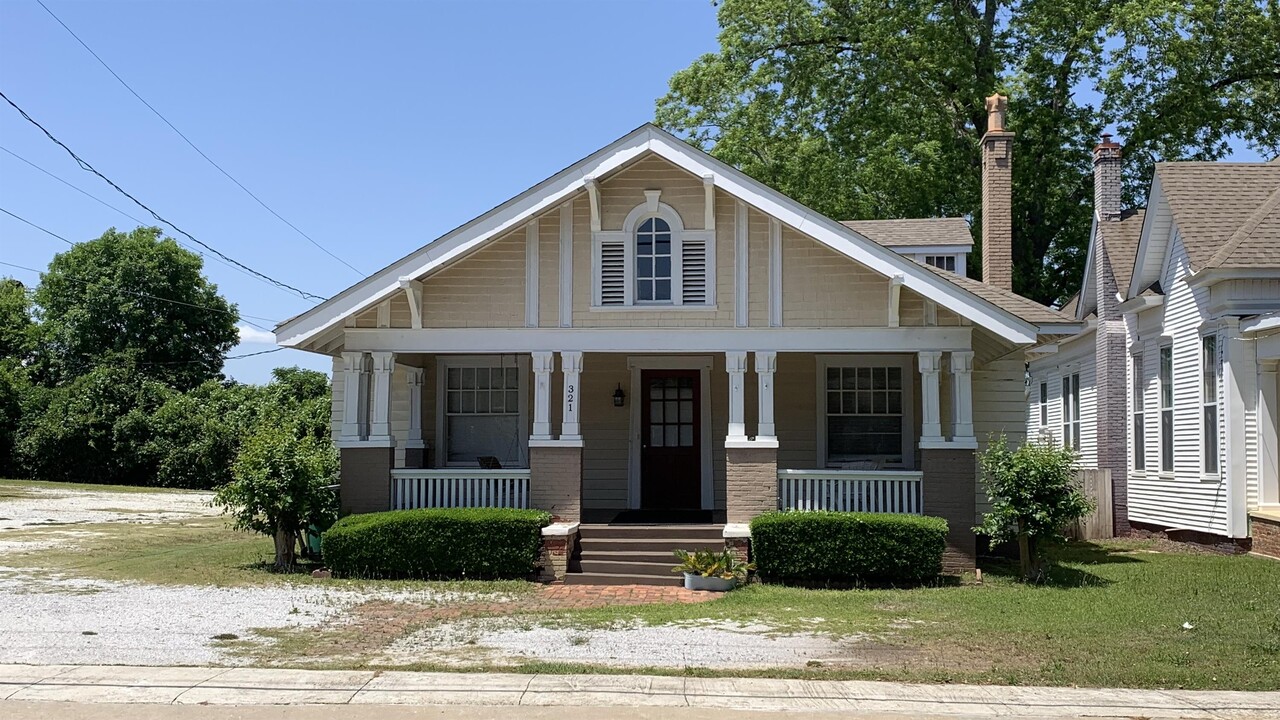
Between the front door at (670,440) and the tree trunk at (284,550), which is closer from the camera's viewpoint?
the tree trunk at (284,550)

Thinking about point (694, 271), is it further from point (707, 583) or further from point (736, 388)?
point (707, 583)

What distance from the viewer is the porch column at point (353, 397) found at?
14.9 metres

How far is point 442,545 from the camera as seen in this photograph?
13781mm

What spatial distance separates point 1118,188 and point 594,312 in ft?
42.2

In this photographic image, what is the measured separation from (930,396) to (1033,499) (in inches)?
73.3

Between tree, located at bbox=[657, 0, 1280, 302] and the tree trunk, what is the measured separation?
2012 centimetres

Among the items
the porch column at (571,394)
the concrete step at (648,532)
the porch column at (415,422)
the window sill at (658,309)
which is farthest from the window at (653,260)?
the porch column at (415,422)

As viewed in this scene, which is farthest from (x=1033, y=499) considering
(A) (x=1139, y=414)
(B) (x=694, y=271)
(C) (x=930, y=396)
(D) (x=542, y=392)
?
(A) (x=1139, y=414)

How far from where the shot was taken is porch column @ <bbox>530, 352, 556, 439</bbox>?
14.8 meters

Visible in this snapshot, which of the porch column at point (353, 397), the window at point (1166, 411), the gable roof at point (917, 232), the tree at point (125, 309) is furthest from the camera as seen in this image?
the tree at point (125, 309)

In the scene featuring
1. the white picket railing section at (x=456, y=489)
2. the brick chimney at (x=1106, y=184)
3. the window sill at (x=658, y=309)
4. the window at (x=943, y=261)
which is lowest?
the white picket railing section at (x=456, y=489)

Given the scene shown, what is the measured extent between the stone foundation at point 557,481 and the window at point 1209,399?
989 centimetres

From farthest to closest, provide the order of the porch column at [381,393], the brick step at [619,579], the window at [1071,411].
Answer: the window at [1071,411]
the porch column at [381,393]
the brick step at [619,579]

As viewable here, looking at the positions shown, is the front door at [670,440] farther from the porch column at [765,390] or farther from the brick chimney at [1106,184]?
the brick chimney at [1106,184]
